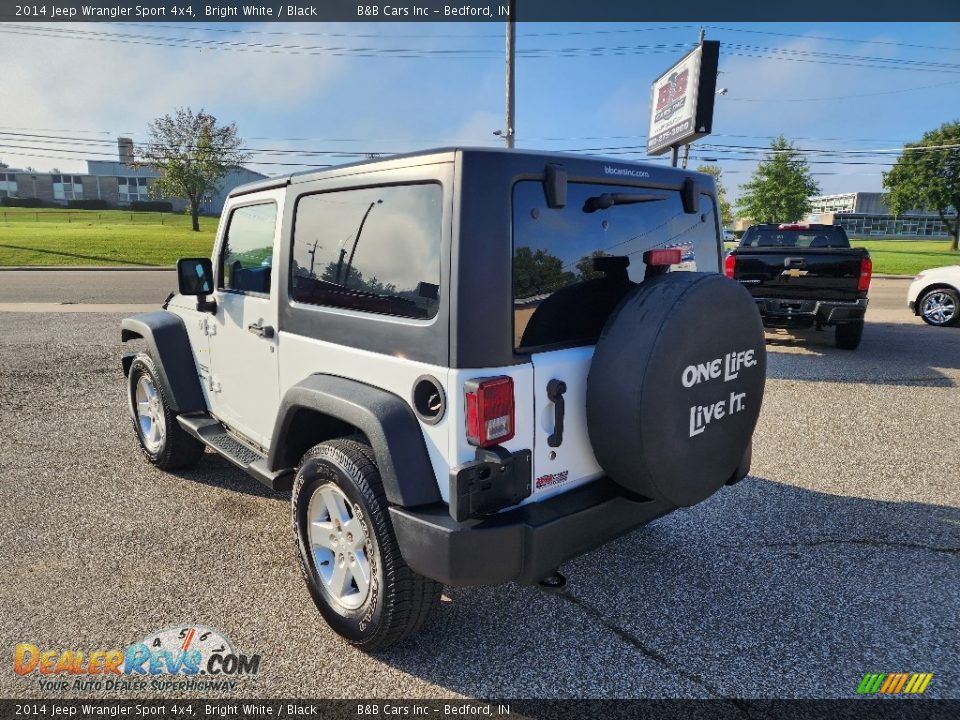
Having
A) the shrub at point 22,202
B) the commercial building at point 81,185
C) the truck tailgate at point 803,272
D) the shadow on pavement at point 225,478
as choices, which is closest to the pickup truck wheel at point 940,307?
the truck tailgate at point 803,272

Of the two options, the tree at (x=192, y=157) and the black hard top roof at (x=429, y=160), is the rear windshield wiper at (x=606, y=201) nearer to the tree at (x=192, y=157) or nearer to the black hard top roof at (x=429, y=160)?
the black hard top roof at (x=429, y=160)

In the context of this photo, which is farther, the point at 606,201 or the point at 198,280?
the point at 198,280

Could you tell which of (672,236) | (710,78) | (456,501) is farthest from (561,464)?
(710,78)

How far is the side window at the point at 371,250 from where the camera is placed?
2.23 metres

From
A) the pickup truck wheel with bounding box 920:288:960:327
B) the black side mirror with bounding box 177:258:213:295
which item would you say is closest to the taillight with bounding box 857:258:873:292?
the pickup truck wheel with bounding box 920:288:960:327

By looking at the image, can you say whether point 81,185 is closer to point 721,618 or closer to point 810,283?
point 810,283

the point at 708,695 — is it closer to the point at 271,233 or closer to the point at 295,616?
the point at 295,616

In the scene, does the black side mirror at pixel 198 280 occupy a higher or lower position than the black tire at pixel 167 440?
higher

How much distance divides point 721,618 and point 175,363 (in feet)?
11.8

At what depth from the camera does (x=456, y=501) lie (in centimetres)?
208

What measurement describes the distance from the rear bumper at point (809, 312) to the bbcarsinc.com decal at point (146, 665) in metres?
7.51

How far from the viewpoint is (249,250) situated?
3.38 m

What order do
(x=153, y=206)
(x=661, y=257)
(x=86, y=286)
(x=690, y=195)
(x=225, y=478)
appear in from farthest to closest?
(x=153, y=206) → (x=86, y=286) → (x=225, y=478) → (x=690, y=195) → (x=661, y=257)

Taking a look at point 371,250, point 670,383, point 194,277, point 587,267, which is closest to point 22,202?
point 194,277
